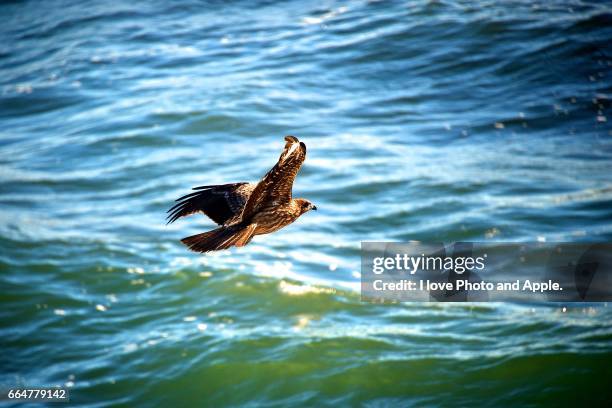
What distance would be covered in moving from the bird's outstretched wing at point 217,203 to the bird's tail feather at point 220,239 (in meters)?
0.96

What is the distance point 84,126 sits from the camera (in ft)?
70.4

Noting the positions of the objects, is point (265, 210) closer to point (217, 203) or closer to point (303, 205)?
point (303, 205)

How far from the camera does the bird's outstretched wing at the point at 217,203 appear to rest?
7191 mm

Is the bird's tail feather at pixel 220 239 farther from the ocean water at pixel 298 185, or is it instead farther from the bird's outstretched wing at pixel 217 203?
the ocean water at pixel 298 185

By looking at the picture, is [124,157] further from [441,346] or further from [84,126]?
[441,346]

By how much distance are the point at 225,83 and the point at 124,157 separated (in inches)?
137

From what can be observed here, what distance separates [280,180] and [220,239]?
0.61m

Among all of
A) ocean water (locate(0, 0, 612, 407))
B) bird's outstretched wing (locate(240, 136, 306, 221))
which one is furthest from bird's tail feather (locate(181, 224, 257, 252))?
ocean water (locate(0, 0, 612, 407))

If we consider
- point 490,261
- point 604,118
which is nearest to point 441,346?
point 490,261

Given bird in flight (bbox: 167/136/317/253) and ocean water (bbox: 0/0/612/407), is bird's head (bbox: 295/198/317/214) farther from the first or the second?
ocean water (bbox: 0/0/612/407)

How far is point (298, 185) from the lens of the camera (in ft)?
59.9

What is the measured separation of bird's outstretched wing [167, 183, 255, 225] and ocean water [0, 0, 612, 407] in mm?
8071

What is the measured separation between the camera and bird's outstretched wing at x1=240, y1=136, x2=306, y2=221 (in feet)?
19.0

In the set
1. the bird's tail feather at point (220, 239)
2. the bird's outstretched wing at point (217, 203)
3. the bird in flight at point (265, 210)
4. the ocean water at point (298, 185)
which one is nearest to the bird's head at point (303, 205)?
the bird in flight at point (265, 210)
